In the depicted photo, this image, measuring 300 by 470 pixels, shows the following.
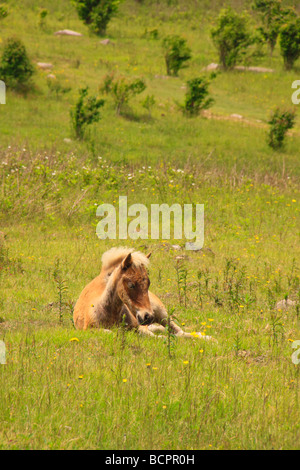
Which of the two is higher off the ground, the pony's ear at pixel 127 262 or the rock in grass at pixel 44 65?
the rock in grass at pixel 44 65

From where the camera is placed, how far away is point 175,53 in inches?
1593

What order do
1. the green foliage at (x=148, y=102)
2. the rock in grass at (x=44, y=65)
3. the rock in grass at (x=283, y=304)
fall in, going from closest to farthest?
the rock in grass at (x=283, y=304) < the green foliage at (x=148, y=102) < the rock in grass at (x=44, y=65)

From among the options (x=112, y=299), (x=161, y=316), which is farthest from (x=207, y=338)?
(x=112, y=299)

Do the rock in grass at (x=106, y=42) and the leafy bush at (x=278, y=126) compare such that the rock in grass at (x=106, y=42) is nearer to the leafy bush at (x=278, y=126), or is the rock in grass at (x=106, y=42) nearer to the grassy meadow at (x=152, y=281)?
the grassy meadow at (x=152, y=281)

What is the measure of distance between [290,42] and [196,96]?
61.3 ft

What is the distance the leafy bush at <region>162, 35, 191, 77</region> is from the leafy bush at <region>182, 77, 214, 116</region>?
36.6ft

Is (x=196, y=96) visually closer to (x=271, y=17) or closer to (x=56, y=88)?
(x=56, y=88)

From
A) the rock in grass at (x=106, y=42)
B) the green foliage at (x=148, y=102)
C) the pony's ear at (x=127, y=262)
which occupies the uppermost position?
the rock in grass at (x=106, y=42)

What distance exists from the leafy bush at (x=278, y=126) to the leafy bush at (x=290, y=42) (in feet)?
63.4

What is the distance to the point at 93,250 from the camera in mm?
12070

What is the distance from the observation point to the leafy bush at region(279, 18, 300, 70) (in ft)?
143

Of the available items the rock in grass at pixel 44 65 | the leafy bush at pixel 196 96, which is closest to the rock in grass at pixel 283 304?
the leafy bush at pixel 196 96

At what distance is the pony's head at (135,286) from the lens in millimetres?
6305
